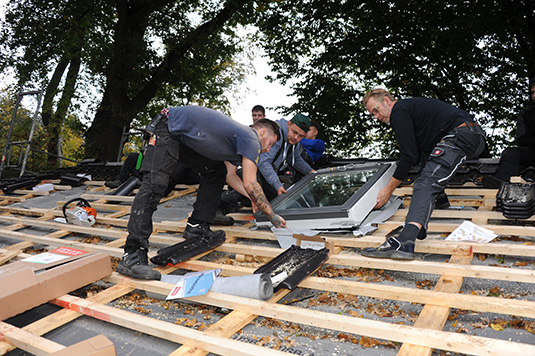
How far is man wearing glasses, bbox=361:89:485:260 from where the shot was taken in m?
2.73

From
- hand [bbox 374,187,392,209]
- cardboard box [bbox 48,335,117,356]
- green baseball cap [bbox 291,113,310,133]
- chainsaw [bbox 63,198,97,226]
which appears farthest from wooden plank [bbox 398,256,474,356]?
chainsaw [bbox 63,198,97,226]

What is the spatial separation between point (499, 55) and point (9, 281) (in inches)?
375

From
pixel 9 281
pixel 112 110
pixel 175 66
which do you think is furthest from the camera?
pixel 175 66

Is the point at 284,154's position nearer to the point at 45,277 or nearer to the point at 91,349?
the point at 45,277

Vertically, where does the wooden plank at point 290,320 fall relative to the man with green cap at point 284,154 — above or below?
below

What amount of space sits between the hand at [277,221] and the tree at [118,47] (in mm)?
9179

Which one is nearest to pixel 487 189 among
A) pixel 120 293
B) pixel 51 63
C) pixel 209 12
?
pixel 120 293

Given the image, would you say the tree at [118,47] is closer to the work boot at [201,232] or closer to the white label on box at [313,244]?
the work boot at [201,232]

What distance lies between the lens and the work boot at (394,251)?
2.59 m

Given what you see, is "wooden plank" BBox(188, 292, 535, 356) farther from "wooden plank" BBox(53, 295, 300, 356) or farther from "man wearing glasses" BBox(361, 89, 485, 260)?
"man wearing glasses" BBox(361, 89, 485, 260)

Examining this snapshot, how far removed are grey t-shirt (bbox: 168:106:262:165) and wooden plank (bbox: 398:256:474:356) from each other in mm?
1501

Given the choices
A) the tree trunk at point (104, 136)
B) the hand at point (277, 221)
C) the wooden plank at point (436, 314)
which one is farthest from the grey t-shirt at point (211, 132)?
the tree trunk at point (104, 136)

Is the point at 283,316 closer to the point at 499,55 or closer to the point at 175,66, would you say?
the point at 499,55

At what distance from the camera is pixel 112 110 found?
1116 cm
